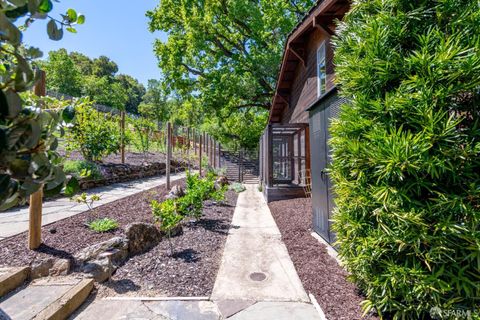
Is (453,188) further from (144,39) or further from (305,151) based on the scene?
(144,39)

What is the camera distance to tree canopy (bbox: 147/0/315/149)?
44.4ft

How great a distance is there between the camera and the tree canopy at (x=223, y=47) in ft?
44.4

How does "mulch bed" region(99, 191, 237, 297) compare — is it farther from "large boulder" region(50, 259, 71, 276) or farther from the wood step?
"large boulder" region(50, 259, 71, 276)

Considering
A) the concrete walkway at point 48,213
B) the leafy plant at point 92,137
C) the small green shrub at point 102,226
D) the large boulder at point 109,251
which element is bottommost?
the large boulder at point 109,251

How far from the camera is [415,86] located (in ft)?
6.04

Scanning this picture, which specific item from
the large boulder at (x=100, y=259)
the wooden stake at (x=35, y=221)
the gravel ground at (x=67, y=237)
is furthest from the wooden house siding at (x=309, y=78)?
the wooden stake at (x=35, y=221)

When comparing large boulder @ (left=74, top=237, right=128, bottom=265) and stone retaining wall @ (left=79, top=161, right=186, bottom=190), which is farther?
stone retaining wall @ (left=79, top=161, right=186, bottom=190)

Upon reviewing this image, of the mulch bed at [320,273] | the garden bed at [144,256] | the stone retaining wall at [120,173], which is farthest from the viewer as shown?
the stone retaining wall at [120,173]

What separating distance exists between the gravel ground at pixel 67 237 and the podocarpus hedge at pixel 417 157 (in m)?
3.03

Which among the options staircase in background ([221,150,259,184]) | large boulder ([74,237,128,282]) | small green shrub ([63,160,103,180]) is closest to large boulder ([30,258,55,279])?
large boulder ([74,237,128,282])

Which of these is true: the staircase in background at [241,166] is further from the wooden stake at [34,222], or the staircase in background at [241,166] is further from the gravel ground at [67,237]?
the wooden stake at [34,222]

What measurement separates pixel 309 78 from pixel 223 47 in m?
9.59

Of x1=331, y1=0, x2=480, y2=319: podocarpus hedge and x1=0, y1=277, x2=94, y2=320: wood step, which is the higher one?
x1=331, y1=0, x2=480, y2=319: podocarpus hedge

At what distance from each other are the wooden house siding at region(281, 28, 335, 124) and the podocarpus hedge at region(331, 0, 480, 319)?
12.5 feet
